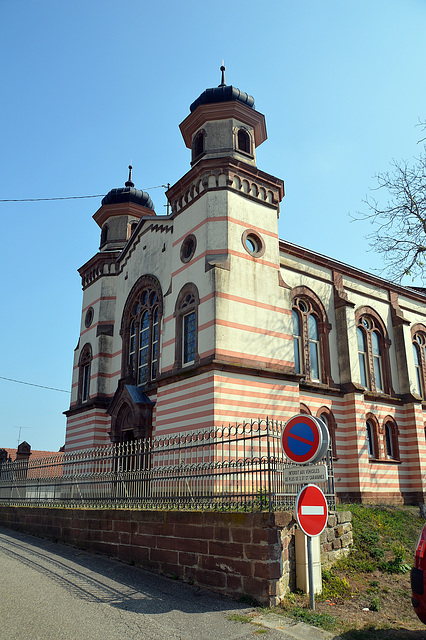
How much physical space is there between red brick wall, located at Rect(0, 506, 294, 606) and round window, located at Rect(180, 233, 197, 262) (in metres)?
8.99

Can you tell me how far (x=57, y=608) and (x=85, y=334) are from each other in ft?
58.9

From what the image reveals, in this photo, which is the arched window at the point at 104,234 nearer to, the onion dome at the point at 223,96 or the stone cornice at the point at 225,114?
the stone cornice at the point at 225,114

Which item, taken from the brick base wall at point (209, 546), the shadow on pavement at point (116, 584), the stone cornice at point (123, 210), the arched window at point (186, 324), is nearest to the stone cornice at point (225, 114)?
the stone cornice at point (123, 210)

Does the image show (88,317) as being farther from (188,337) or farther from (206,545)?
(206,545)

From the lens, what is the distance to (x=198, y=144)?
19812 millimetres

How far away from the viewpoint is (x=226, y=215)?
16.8m

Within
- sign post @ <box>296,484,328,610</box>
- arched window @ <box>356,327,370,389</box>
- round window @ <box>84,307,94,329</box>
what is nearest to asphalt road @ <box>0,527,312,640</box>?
sign post @ <box>296,484,328,610</box>

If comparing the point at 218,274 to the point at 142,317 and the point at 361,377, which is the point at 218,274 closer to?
the point at 142,317

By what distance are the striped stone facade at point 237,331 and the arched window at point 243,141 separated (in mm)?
53

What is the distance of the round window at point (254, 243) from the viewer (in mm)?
17094

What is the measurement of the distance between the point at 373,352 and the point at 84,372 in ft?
42.8

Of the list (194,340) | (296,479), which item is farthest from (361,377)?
(296,479)

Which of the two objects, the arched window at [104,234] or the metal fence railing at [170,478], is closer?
the metal fence railing at [170,478]

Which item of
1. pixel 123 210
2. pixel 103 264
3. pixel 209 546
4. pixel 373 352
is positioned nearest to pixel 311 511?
pixel 209 546
